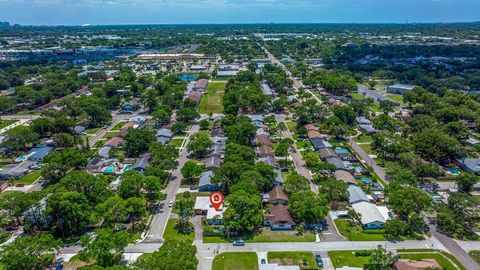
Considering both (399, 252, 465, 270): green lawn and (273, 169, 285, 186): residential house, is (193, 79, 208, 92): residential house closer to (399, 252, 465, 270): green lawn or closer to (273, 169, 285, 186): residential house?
(273, 169, 285, 186): residential house

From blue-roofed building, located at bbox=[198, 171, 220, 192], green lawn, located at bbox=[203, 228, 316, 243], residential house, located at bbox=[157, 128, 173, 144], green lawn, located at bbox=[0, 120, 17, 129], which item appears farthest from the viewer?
green lawn, located at bbox=[0, 120, 17, 129]

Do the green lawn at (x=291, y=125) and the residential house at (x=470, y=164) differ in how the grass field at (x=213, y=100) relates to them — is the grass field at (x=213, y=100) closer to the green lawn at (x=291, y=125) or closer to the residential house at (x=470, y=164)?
the green lawn at (x=291, y=125)

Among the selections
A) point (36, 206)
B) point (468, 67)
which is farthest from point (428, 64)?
point (36, 206)

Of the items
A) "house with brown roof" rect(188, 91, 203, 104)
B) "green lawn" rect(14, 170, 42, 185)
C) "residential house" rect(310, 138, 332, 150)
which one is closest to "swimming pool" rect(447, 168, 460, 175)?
"residential house" rect(310, 138, 332, 150)

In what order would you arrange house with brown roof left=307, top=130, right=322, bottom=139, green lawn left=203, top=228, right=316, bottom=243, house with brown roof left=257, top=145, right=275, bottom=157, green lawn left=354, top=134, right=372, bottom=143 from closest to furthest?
green lawn left=203, top=228, right=316, bottom=243
house with brown roof left=257, top=145, right=275, bottom=157
house with brown roof left=307, top=130, right=322, bottom=139
green lawn left=354, top=134, right=372, bottom=143

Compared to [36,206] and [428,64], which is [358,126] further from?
[428,64]

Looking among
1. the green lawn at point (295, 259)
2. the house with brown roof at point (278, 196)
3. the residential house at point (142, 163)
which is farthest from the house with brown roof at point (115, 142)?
the green lawn at point (295, 259)

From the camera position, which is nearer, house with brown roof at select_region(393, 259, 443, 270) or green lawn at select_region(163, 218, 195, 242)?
house with brown roof at select_region(393, 259, 443, 270)

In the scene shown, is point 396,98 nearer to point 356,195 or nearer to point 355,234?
point 356,195
